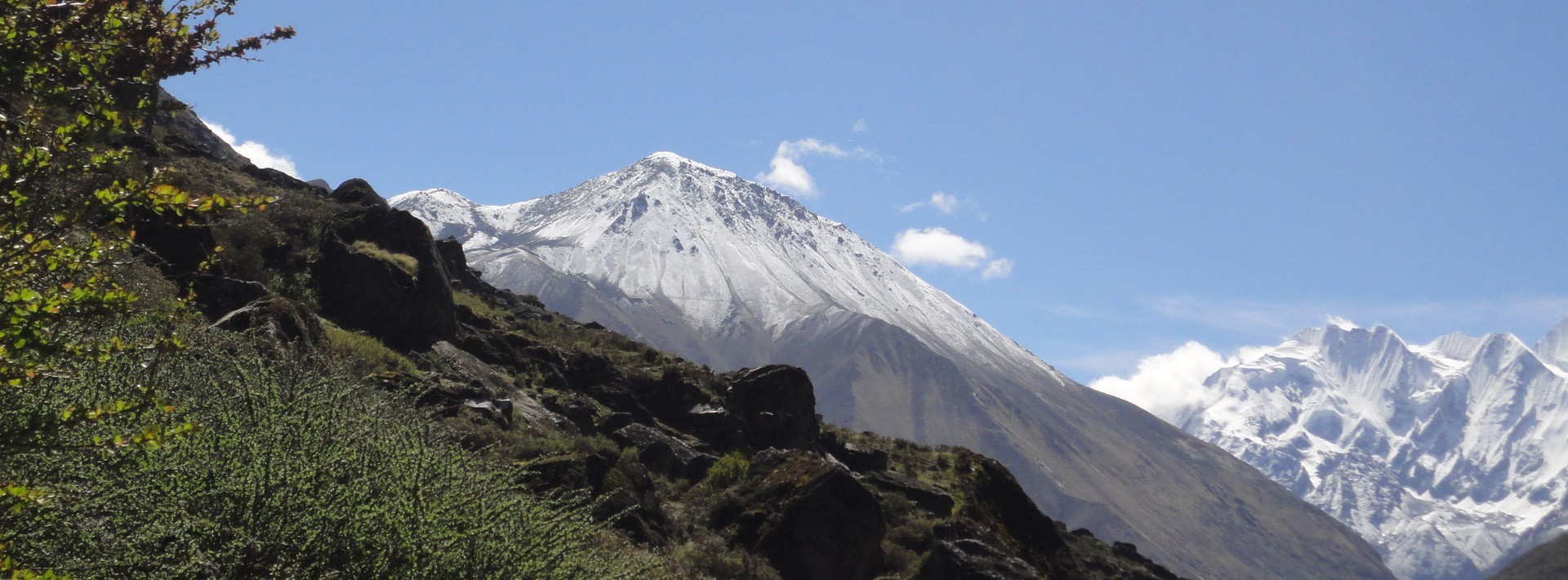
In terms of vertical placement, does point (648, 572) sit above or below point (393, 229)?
below

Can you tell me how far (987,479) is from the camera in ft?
89.0

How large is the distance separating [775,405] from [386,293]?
1037cm

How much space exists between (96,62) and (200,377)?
14.3ft

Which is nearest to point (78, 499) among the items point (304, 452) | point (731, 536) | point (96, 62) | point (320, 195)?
point (304, 452)

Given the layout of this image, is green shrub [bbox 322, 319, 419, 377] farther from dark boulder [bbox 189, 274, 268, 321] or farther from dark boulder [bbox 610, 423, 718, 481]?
dark boulder [bbox 610, 423, 718, 481]

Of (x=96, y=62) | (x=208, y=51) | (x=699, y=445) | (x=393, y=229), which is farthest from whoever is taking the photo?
(x=393, y=229)

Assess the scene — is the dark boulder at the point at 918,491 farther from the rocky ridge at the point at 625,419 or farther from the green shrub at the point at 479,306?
the green shrub at the point at 479,306

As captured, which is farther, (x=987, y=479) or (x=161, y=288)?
(x=987, y=479)

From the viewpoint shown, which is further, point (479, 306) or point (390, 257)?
point (479, 306)

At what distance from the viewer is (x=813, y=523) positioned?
17844 mm

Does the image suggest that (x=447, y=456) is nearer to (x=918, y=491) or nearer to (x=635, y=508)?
(x=635, y=508)

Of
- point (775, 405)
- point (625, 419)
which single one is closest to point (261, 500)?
point (625, 419)

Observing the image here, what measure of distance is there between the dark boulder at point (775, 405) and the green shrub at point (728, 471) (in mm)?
3980

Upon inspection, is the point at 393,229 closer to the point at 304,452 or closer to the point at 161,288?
the point at 161,288
